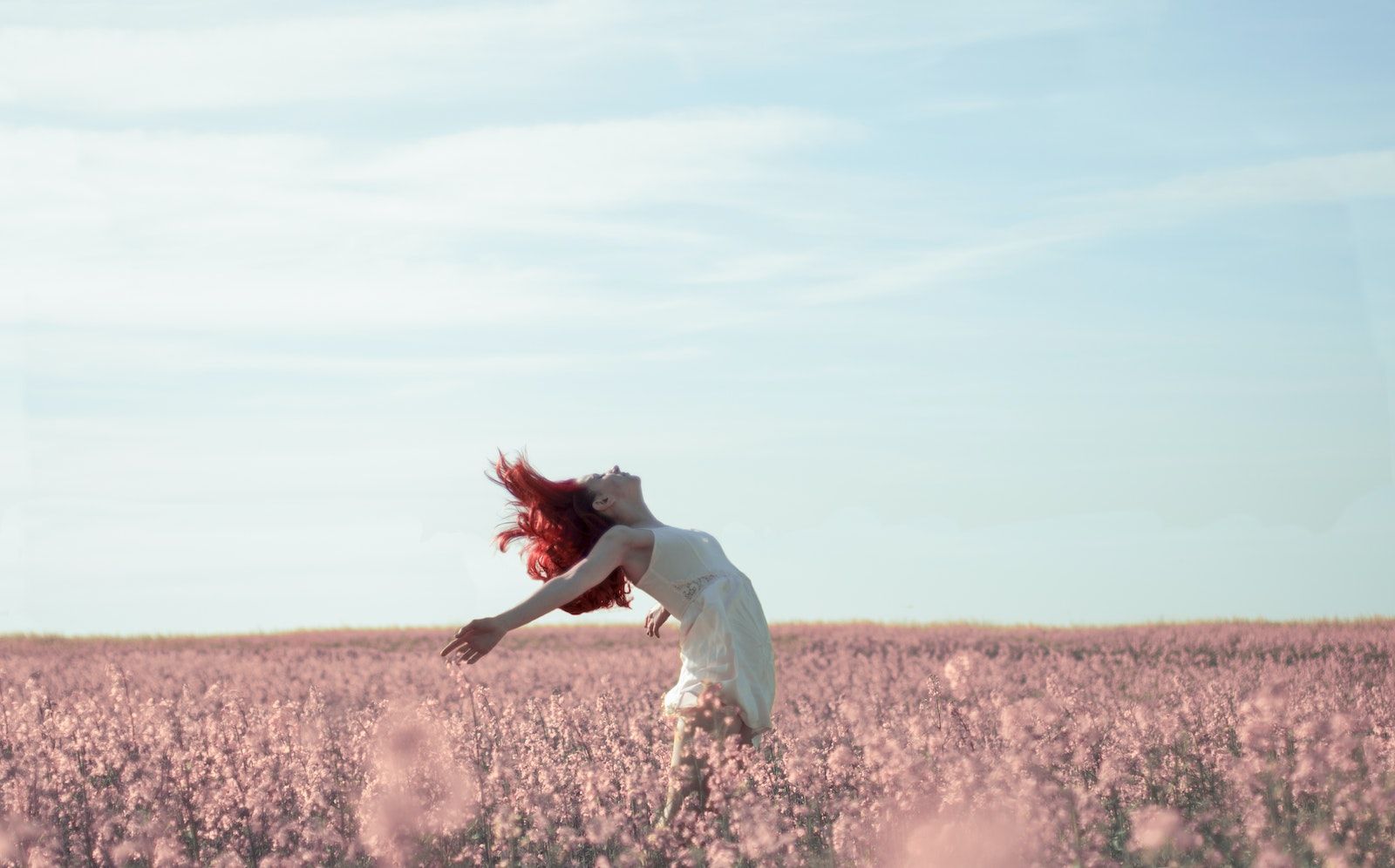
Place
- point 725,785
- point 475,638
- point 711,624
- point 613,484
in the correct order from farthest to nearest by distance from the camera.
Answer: point 613,484 < point 711,624 < point 475,638 < point 725,785

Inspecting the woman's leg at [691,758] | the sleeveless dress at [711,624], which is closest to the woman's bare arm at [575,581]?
the sleeveless dress at [711,624]

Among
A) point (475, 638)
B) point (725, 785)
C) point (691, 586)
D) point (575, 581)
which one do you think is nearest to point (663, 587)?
point (691, 586)

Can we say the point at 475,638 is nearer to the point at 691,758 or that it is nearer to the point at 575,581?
the point at 575,581

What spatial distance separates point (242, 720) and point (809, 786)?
171 inches

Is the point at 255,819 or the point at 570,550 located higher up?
the point at 570,550

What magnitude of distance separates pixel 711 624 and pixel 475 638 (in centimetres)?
104

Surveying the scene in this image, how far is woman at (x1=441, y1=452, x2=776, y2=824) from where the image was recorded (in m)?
5.34

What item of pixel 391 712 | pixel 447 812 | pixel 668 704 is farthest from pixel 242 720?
pixel 668 704

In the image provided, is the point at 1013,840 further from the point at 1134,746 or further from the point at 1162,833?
the point at 1134,746

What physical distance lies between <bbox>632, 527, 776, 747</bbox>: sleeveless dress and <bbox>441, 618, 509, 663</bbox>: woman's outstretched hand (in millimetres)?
817

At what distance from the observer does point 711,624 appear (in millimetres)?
5543

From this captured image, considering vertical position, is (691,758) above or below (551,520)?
below

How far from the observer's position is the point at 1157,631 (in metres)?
22.0

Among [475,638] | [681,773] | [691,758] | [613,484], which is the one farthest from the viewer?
[613,484]
